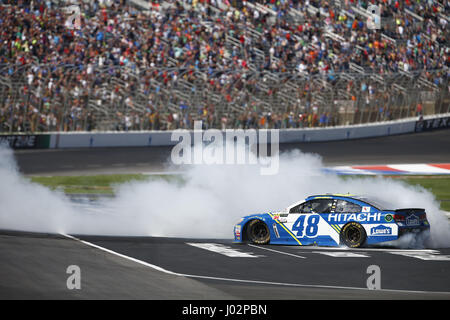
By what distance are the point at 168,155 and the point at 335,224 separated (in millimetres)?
19611

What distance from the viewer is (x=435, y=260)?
41.2 ft

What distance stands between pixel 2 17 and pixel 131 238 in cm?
2327

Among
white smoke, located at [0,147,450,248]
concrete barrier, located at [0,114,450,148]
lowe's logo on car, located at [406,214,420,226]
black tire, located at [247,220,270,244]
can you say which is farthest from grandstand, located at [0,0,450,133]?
lowe's logo on car, located at [406,214,420,226]

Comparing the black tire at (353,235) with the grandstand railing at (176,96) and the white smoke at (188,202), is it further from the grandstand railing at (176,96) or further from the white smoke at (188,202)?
the grandstand railing at (176,96)

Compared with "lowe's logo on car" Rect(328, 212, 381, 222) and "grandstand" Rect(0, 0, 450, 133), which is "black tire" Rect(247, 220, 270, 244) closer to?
"lowe's logo on car" Rect(328, 212, 381, 222)

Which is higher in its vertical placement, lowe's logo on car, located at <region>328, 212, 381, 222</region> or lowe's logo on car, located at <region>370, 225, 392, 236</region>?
lowe's logo on car, located at <region>328, 212, 381, 222</region>

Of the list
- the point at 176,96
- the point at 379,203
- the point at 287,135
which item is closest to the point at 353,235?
the point at 379,203

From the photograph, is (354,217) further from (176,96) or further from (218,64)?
(218,64)

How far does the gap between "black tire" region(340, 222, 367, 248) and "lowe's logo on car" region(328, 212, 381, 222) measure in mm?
115

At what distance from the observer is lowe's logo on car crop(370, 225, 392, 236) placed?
13.5 meters

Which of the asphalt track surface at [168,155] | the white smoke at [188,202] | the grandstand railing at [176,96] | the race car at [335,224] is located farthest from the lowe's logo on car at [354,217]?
the grandstand railing at [176,96]

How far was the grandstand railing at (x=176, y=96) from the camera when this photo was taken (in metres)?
30.4

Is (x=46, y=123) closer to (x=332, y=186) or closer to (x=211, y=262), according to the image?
(x=332, y=186)
